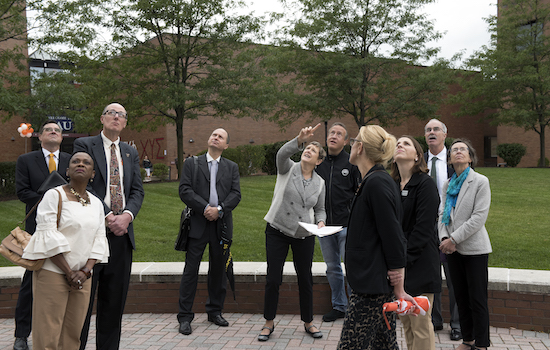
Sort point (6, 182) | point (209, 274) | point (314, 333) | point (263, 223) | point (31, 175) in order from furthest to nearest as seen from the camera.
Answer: point (6, 182) → point (263, 223) → point (209, 274) → point (314, 333) → point (31, 175)

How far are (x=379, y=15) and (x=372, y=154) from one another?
2101 centimetres

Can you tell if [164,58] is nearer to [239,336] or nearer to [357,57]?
[357,57]

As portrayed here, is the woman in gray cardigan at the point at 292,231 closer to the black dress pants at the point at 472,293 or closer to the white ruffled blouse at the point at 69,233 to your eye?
the black dress pants at the point at 472,293

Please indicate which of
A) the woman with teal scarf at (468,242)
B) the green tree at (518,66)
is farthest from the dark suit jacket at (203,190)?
the green tree at (518,66)

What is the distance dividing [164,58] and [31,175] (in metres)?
16.2

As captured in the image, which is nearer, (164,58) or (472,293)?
(472,293)

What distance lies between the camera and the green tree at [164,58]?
18969 millimetres

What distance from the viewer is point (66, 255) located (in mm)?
3463

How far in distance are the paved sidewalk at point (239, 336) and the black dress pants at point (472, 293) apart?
0.38 meters

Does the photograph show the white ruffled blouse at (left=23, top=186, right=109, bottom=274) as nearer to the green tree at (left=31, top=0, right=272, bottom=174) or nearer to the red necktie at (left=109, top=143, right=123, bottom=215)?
the red necktie at (left=109, top=143, right=123, bottom=215)

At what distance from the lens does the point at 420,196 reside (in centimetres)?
352

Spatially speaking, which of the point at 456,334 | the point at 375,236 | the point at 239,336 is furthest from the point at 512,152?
the point at 375,236

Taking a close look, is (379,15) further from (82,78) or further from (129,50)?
(82,78)

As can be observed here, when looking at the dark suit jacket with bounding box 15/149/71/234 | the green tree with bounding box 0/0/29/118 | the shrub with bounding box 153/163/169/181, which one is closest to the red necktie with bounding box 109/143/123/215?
the dark suit jacket with bounding box 15/149/71/234
